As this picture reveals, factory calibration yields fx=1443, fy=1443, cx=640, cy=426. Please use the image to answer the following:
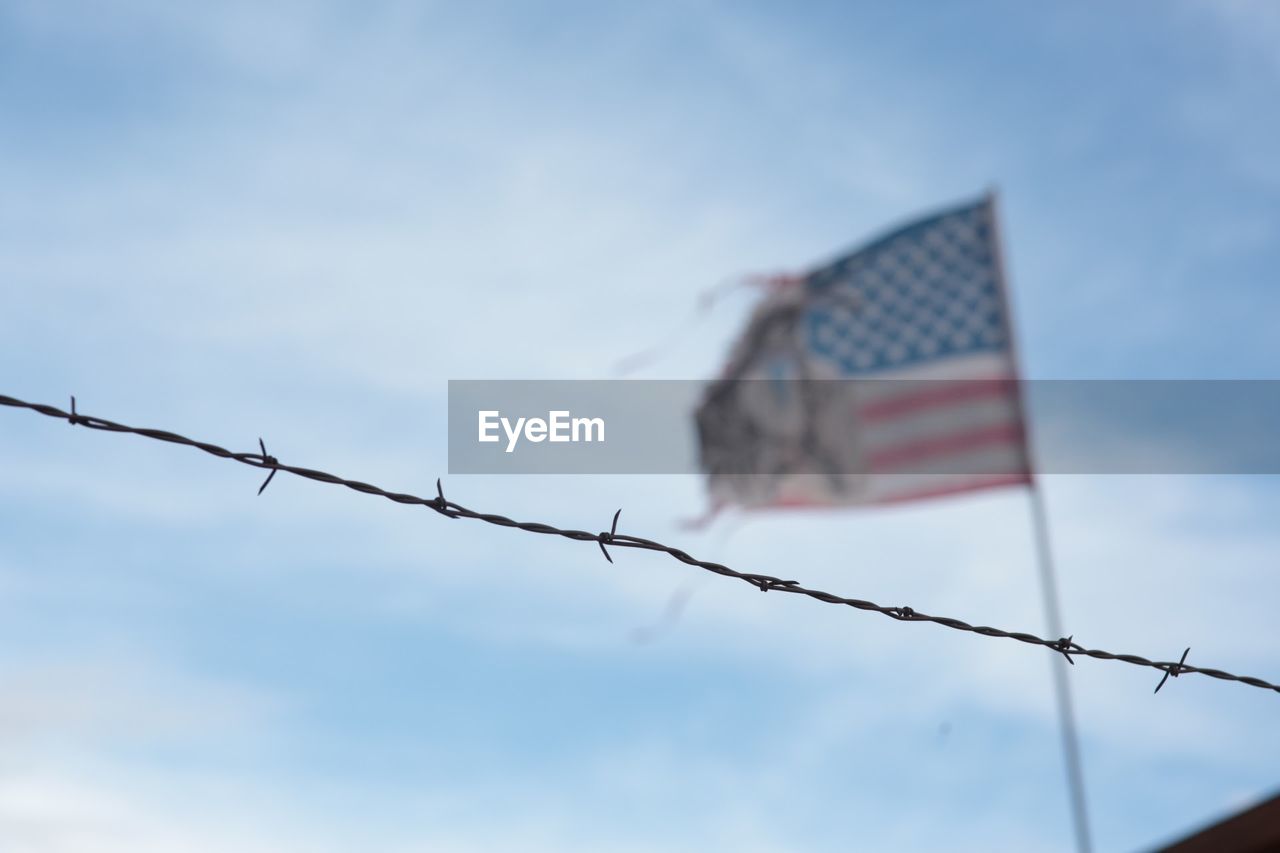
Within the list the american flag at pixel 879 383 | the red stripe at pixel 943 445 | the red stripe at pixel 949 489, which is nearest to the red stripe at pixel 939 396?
the american flag at pixel 879 383

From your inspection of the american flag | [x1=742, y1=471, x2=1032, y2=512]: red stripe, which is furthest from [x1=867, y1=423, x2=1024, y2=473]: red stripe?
[x1=742, y1=471, x2=1032, y2=512]: red stripe

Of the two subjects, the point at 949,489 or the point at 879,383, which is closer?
the point at 949,489

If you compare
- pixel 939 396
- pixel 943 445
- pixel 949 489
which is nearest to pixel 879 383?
pixel 939 396

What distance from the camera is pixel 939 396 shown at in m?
13.1

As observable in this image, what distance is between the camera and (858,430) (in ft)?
43.2

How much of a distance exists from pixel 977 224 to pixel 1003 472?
284 cm

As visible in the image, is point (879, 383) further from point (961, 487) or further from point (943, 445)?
point (961, 487)

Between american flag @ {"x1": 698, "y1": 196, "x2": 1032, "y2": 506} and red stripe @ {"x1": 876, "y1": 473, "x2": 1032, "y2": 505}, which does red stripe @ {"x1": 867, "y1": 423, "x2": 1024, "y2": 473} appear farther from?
red stripe @ {"x1": 876, "y1": 473, "x2": 1032, "y2": 505}

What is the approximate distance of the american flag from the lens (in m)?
12.9

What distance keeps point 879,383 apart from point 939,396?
580 mm

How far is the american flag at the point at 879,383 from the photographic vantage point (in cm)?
1288

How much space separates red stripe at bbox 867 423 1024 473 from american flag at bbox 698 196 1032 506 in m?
0.01

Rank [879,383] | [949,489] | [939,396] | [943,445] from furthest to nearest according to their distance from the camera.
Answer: [879,383]
[939,396]
[943,445]
[949,489]

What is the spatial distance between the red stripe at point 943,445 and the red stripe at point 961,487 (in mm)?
275
